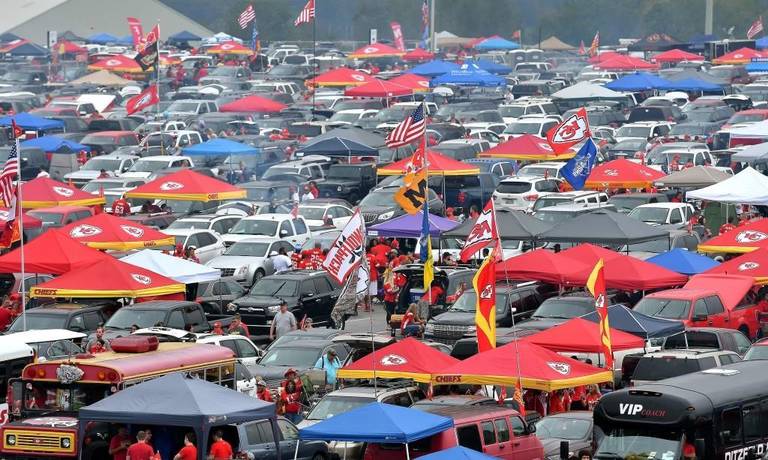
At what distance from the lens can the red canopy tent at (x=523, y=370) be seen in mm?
21531

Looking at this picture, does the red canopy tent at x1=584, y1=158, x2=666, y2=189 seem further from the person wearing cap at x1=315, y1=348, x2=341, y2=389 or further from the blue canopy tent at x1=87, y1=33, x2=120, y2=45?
the blue canopy tent at x1=87, y1=33, x2=120, y2=45

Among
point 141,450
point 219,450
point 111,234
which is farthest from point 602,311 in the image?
point 111,234

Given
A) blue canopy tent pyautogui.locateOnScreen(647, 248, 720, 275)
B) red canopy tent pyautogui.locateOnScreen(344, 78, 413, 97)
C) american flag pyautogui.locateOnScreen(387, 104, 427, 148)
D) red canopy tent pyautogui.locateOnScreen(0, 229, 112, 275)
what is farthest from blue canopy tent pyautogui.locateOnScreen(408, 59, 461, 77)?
red canopy tent pyautogui.locateOnScreen(0, 229, 112, 275)

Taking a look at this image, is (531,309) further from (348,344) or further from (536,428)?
(536,428)

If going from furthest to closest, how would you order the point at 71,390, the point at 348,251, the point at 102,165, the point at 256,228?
the point at 102,165 → the point at 256,228 → the point at 348,251 → the point at 71,390

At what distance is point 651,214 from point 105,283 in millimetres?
13846

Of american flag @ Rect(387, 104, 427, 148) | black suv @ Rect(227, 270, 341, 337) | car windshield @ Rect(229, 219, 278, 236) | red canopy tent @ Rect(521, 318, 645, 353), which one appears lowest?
black suv @ Rect(227, 270, 341, 337)

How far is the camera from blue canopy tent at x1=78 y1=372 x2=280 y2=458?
17859 millimetres

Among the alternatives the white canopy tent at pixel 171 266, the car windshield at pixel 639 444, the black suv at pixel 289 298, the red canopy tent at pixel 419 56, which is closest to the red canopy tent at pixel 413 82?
→ the red canopy tent at pixel 419 56

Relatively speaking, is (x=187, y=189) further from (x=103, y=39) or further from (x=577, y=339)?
(x=103, y=39)

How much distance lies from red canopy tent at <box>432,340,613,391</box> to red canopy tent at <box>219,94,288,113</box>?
3831 cm

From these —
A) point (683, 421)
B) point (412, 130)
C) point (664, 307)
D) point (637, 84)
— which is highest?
point (412, 130)

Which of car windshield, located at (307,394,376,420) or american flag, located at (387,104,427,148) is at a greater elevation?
american flag, located at (387,104,427,148)

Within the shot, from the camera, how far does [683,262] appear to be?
1235 inches
